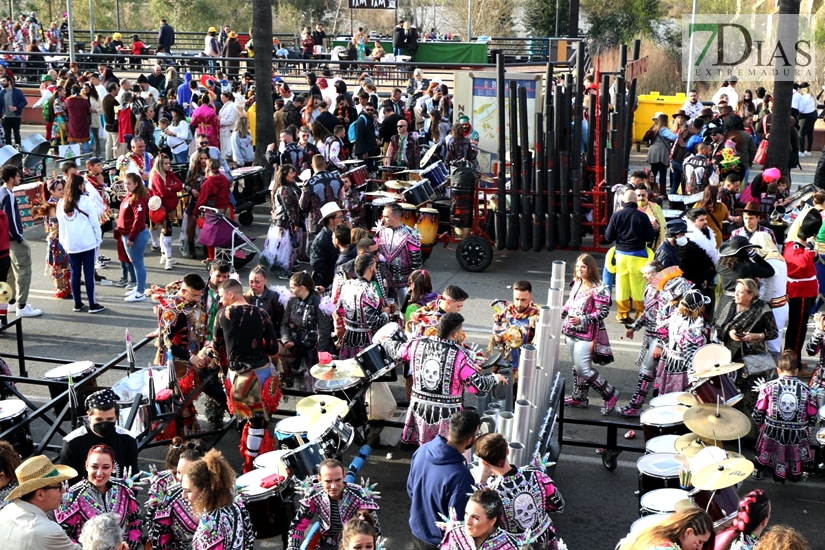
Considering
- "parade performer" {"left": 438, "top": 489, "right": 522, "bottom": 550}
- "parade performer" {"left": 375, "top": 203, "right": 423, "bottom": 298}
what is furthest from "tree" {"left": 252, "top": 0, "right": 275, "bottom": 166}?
"parade performer" {"left": 438, "top": 489, "right": 522, "bottom": 550}

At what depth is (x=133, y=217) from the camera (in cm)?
1206

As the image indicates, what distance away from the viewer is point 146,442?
7.41m

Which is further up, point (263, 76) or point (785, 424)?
point (263, 76)

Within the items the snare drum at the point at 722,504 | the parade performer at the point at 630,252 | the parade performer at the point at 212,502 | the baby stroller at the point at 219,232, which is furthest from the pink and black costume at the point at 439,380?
the baby stroller at the point at 219,232

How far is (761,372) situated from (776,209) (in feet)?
17.7

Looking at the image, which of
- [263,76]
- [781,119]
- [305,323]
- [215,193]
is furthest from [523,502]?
[263,76]

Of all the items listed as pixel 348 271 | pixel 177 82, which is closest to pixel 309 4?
pixel 177 82

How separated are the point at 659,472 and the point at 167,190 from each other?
338 inches

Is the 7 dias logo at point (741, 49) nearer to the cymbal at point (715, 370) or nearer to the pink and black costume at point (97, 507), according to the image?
the cymbal at point (715, 370)

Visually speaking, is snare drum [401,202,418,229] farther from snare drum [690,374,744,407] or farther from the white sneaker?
snare drum [690,374,744,407]

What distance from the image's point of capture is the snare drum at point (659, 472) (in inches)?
267

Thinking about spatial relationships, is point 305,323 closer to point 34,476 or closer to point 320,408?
point 320,408

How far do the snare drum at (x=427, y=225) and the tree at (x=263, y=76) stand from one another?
5.22m

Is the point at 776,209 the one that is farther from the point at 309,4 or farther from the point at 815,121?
the point at 309,4
